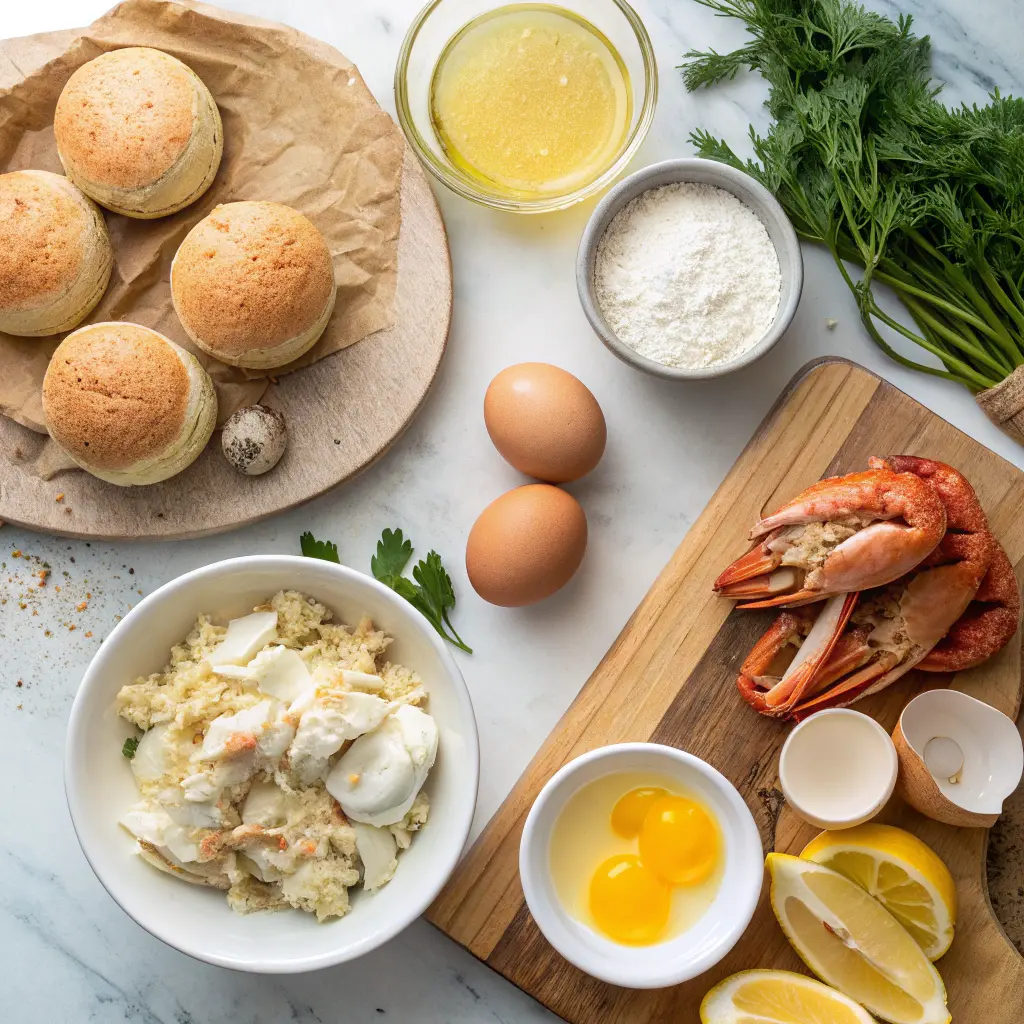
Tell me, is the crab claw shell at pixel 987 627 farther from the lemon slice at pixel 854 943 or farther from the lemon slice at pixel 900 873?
the lemon slice at pixel 854 943

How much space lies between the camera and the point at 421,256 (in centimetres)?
233

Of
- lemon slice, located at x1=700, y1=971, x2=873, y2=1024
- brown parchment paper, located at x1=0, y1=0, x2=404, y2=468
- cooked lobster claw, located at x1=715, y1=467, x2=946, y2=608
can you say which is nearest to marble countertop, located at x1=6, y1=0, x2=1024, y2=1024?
brown parchment paper, located at x1=0, y1=0, x2=404, y2=468

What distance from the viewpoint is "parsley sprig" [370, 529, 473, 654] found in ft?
7.72

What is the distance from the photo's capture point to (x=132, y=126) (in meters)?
2.17

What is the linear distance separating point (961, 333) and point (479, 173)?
4.06ft

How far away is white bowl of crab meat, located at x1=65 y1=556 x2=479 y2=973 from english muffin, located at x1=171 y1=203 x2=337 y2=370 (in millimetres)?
533

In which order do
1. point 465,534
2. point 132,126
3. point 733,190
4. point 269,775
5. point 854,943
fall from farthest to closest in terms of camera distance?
point 465,534 → point 733,190 → point 132,126 → point 854,943 → point 269,775

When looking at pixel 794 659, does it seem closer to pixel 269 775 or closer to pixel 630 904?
pixel 630 904

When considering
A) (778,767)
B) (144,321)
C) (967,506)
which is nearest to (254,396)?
(144,321)

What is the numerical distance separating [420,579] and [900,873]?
48.7 inches

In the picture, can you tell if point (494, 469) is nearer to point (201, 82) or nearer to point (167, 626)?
point (167, 626)

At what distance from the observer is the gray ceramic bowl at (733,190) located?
2.23 meters

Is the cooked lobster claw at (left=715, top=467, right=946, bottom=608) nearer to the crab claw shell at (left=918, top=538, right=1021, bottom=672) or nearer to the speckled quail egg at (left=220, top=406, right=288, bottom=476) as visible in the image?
the crab claw shell at (left=918, top=538, right=1021, bottom=672)

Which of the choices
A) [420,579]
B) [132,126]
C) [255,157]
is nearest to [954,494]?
[420,579]
